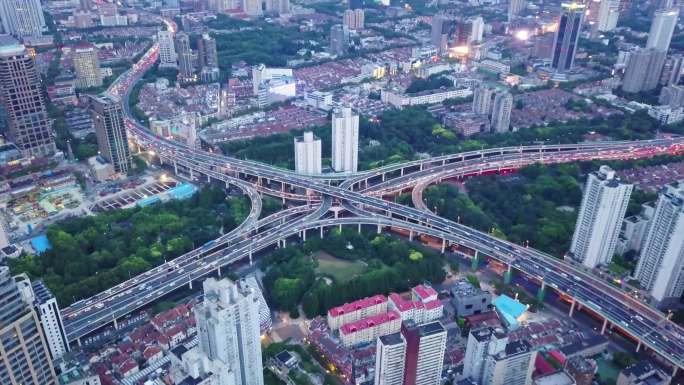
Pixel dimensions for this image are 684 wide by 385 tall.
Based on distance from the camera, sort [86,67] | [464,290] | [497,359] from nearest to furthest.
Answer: [497,359]
[464,290]
[86,67]

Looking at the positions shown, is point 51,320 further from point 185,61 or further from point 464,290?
point 185,61

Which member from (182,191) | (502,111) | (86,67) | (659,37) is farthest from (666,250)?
(86,67)

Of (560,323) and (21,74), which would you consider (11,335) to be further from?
(21,74)

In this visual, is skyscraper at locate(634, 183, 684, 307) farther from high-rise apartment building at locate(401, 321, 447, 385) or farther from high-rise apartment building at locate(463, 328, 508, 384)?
high-rise apartment building at locate(401, 321, 447, 385)

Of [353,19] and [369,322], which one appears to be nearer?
[369,322]

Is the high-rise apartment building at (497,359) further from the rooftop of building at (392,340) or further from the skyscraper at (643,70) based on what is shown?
the skyscraper at (643,70)

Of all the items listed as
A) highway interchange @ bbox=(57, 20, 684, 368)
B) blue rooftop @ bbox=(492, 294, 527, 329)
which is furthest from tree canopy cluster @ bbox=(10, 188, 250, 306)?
blue rooftop @ bbox=(492, 294, 527, 329)

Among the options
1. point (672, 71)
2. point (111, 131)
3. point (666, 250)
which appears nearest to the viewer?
point (666, 250)

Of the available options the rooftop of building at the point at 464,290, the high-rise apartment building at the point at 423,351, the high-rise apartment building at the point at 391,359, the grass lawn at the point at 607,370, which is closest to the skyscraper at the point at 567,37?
the rooftop of building at the point at 464,290
